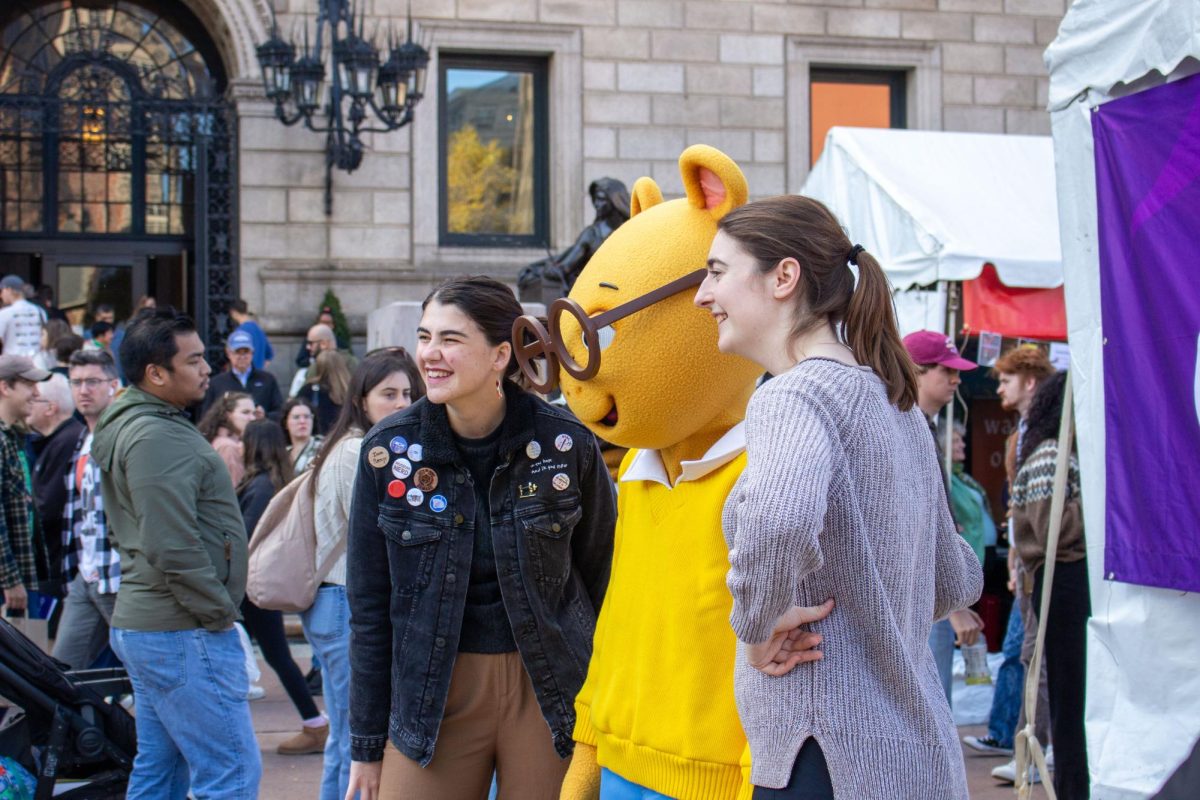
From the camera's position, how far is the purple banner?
4406 mm

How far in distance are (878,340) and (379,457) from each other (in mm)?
1424

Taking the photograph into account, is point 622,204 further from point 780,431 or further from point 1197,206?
point 780,431

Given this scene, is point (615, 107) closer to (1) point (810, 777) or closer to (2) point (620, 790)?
(2) point (620, 790)

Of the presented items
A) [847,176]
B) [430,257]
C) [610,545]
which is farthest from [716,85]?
[610,545]

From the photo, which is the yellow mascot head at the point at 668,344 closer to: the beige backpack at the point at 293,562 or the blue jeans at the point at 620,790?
the blue jeans at the point at 620,790

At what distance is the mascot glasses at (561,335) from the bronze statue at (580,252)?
161 inches

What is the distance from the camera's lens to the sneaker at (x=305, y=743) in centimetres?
698

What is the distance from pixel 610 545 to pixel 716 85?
11.9 meters

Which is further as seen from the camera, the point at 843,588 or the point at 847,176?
the point at 847,176

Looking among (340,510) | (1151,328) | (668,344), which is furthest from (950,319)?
(668,344)

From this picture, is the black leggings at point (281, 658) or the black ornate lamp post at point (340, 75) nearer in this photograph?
the black leggings at point (281, 658)

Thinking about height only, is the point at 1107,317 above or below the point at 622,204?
below

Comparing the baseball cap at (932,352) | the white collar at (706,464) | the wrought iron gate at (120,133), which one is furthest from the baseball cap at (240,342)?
the white collar at (706,464)

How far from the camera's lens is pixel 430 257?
47.2 feet
